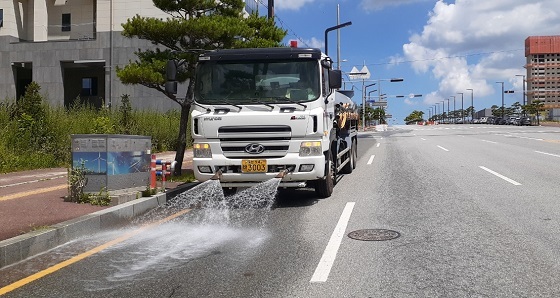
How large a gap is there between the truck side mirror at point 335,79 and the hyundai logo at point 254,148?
1.93 meters

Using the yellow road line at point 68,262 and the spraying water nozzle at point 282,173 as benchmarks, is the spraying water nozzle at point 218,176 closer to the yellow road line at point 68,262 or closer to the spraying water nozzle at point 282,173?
the spraying water nozzle at point 282,173

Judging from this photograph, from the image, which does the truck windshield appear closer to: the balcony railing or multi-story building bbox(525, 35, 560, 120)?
the balcony railing

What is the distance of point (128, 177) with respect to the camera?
9570 millimetres

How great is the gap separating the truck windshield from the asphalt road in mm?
2021

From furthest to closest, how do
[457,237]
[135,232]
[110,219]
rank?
1. [110,219]
2. [135,232]
3. [457,237]

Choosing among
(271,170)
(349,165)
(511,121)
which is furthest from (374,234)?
(511,121)

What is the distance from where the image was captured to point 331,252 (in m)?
5.74

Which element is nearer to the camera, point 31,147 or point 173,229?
point 173,229

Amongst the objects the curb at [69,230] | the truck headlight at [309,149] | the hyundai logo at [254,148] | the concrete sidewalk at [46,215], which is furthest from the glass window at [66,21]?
the truck headlight at [309,149]

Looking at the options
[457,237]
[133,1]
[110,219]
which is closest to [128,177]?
[110,219]

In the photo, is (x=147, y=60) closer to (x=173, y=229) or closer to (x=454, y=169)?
(x=173, y=229)

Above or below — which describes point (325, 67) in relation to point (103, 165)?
above

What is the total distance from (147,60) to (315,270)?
9292mm

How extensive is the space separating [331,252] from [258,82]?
4137 mm
